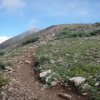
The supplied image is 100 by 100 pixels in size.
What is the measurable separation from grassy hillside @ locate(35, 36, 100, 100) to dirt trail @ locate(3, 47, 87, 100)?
415 mm

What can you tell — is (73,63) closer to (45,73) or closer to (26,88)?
(45,73)

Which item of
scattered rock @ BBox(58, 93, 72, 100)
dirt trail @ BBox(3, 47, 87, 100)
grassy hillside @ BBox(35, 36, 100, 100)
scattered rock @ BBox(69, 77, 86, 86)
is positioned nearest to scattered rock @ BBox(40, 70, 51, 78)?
grassy hillside @ BBox(35, 36, 100, 100)

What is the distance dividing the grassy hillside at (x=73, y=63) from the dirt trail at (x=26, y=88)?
1.36 feet

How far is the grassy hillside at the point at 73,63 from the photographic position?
1201 centimetres

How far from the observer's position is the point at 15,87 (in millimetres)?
12266

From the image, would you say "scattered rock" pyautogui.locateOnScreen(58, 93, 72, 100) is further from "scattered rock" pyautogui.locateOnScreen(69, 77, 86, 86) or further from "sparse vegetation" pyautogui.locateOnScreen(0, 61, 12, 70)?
"sparse vegetation" pyautogui.locateOnScreen(0, 61, 12, 70)

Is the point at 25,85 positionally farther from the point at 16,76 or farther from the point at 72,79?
the point at 72,79

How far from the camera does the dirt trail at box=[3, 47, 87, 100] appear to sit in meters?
11.6

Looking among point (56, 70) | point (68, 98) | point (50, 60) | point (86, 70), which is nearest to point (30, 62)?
point (50, 60)

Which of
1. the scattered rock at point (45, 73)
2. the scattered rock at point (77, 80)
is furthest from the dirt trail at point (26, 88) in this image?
the scattered rock at point (77, 80)

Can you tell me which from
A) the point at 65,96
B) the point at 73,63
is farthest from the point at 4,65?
the point at 65,96

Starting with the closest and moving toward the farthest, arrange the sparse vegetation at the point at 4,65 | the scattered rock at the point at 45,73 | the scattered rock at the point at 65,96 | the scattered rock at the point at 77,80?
the scattered rock at the point at 65,96, the scattered rock at the point at 77,80, the scattered rock at the point at 45,73, the sparse vegetation at the point at 4,65

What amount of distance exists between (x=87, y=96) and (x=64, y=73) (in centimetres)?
191

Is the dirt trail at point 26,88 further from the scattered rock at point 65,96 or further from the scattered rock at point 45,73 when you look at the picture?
the scattered rock at point 45,73
